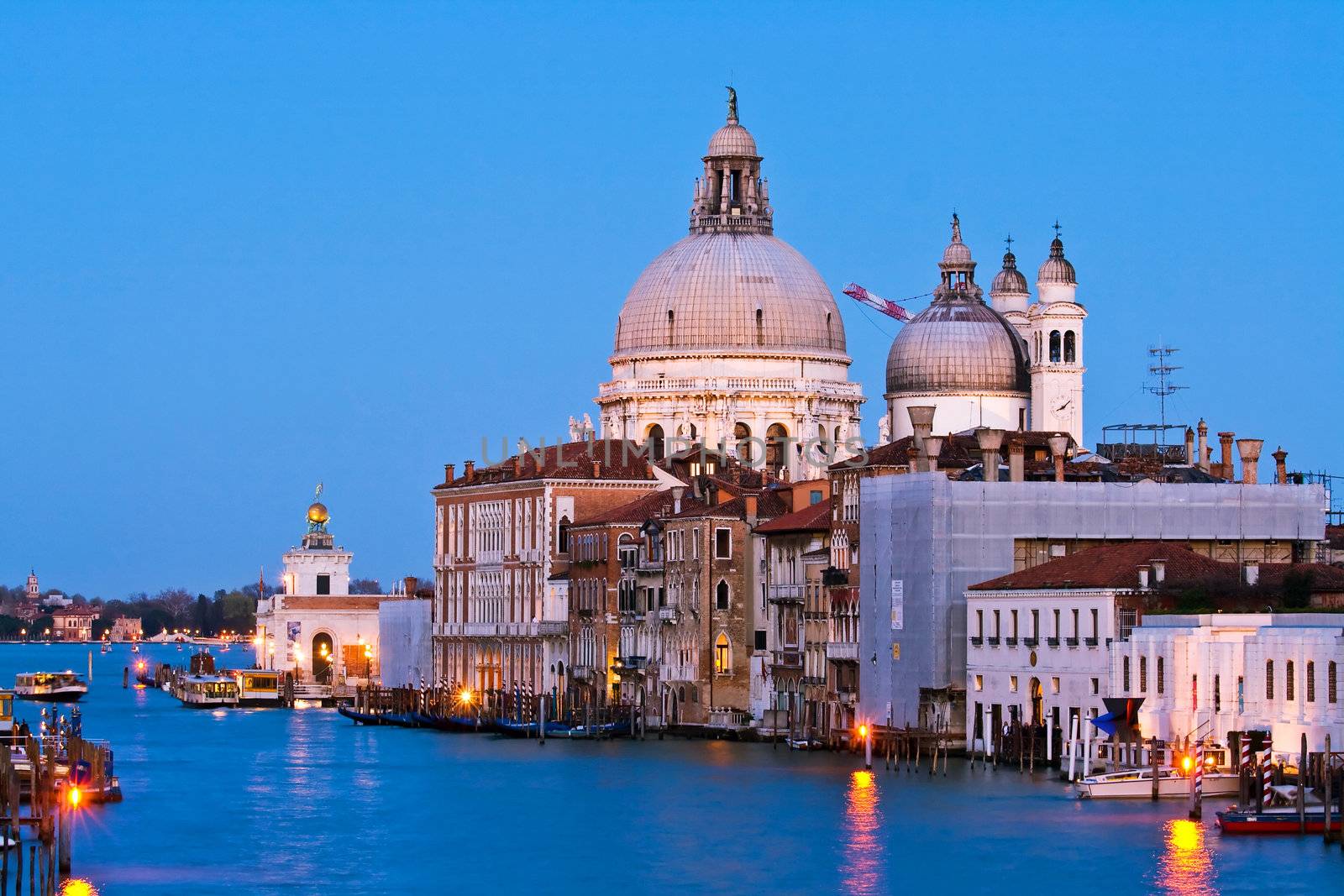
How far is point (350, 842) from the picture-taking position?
54.8 meters

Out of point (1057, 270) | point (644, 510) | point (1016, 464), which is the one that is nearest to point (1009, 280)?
point (1057, 270)

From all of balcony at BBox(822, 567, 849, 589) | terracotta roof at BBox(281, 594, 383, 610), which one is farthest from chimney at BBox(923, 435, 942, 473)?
terracotta roof at BBox(281, 594, 383, 610)

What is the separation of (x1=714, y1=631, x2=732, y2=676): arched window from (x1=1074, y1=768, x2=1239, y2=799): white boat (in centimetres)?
2347

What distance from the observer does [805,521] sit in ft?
253

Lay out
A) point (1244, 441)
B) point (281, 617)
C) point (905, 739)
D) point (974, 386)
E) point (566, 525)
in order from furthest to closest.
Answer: point (281, 617) → point (974, 386) → point (566, 525) → point (1244, 441) → point (905, 739)

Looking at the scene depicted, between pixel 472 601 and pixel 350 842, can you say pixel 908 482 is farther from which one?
pixel 472 601

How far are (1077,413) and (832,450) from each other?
307 inches

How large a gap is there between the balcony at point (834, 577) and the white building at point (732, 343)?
91.6 ft

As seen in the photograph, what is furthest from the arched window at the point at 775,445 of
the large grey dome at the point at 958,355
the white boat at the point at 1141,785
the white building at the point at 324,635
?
the white boat at the point at 1141,785

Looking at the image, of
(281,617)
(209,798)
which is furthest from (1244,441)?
(281,617)

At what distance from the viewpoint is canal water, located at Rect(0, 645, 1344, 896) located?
4831cm

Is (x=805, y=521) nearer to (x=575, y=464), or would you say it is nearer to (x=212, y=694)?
(x=575, y=464)

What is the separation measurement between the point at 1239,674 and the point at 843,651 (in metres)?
18.4

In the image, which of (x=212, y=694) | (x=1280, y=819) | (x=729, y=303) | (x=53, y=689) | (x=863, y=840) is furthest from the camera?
(x=53, y=689)
